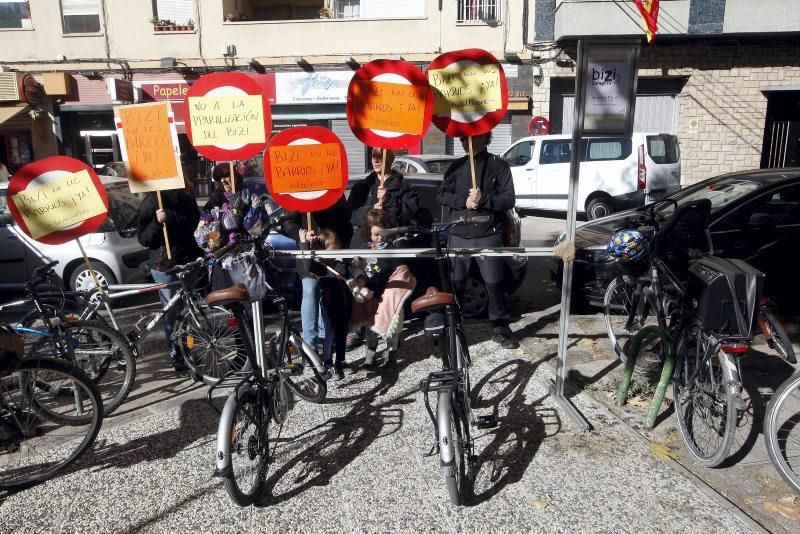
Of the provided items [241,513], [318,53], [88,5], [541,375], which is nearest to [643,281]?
[541,375]

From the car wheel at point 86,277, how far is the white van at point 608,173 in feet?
31.5

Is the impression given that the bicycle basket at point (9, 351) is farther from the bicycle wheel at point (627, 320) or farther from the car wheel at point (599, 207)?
the car wheel at point (599, 207)

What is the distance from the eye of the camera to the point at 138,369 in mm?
5496

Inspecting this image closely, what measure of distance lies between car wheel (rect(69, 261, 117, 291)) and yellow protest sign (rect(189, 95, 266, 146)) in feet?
11.9

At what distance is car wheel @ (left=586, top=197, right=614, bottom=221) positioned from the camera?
555 inches

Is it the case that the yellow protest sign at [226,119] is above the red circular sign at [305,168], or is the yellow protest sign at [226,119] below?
above

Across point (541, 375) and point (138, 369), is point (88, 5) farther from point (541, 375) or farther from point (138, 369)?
point (541, 375)

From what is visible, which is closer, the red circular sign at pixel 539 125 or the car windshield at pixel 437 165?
the car windshield at pixel 437 165

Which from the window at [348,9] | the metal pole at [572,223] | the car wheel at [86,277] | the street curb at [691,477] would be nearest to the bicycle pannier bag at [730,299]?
the street curb at [691,477]

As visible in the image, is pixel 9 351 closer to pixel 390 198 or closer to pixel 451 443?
pixel 451 443

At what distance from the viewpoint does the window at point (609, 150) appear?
14156 millimetres

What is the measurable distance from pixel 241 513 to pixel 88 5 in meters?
19.9

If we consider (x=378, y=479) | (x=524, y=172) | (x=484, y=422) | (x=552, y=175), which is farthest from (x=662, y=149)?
(x=378, y=479)

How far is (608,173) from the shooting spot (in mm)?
14102
